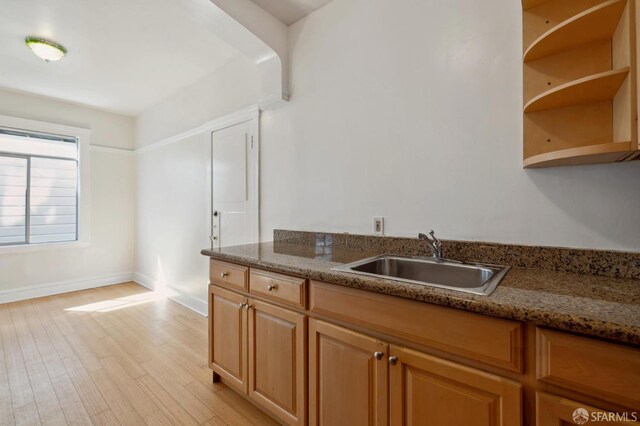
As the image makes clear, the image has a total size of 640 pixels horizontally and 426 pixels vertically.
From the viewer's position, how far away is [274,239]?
2.44 m

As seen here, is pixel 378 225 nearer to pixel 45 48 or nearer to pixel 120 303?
pixel 45 48

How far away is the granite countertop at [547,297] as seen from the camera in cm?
70

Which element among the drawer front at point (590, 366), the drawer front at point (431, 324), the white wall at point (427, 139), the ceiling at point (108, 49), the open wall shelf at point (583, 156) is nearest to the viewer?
the drawer front at point (590, 366)

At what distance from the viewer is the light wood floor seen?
5.57ft

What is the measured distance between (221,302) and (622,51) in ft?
7.36

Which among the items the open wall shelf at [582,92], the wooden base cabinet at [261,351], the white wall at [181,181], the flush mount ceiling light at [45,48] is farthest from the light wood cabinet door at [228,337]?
the flush mount ceiling light at [45,48]

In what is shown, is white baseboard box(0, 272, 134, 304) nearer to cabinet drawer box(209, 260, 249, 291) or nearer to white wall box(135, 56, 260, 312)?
white wall box(135, 56, 260, 312)

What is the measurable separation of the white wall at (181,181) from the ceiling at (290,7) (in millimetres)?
573

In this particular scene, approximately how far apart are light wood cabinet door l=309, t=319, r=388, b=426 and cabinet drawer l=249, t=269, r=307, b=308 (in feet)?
0.45

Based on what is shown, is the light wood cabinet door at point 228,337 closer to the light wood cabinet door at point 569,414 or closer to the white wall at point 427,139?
the white wall at point 427,139

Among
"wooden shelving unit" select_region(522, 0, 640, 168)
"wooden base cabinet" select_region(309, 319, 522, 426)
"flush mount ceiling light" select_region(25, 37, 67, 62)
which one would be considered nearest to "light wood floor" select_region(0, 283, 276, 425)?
"wooden base cabinet" select_region(309, 319, 522, 426)

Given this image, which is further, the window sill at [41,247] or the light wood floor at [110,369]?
the window sill at [41,247]

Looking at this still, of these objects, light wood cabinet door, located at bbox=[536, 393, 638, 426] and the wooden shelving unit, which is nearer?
light wood cabinet door, located at bbox=[536, 393, 638, 426]

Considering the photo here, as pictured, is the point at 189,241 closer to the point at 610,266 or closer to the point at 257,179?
the point at 257,179
